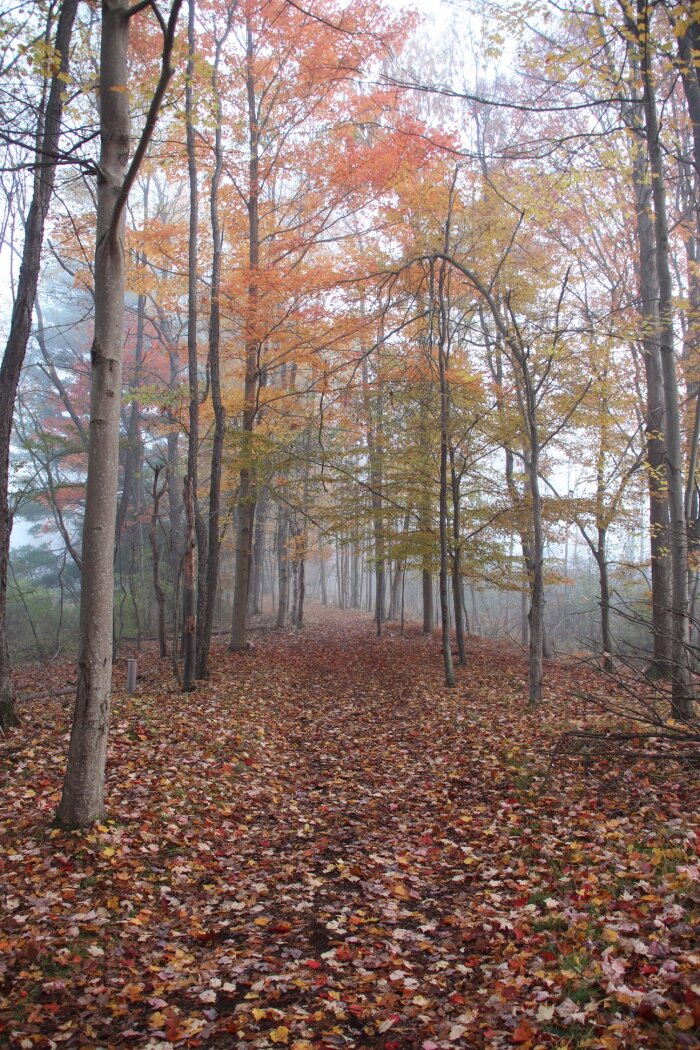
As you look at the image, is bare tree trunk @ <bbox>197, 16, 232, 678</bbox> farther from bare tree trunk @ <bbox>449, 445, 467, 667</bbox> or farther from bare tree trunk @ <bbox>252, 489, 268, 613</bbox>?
bare tree trunk @ <bbox>252, 489, 268, 613</bbox>

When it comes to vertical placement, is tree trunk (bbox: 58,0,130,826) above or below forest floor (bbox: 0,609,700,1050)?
above

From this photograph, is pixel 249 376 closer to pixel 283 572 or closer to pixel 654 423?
pixel 654 423

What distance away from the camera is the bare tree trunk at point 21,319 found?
6949 mm

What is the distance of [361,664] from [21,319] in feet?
32.6

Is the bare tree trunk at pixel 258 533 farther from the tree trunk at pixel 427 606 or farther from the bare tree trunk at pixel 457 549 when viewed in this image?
the bare tree trunk at pixel 457 549

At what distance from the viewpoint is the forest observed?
3.32 metres

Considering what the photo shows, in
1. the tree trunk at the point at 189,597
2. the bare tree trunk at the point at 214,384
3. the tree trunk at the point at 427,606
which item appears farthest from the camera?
the tree trunk at the point at 427,606

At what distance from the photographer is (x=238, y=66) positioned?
40.1ft

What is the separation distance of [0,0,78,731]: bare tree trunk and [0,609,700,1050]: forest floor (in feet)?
3.08

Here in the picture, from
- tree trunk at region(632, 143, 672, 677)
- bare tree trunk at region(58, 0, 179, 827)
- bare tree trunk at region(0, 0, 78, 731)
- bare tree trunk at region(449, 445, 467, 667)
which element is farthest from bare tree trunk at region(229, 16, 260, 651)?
tree trunk at region(632, 143, 672, 677)

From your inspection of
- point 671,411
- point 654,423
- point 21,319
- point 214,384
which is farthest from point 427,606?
point 21,319

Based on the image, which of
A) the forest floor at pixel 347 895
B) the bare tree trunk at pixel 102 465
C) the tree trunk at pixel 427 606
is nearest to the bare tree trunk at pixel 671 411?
the forest floor at pixel 347 895

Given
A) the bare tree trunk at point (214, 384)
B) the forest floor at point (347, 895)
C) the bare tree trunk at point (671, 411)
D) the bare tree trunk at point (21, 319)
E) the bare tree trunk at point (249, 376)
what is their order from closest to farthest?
1. the forest floor at point (347, 895)
2. the bare tree trunk at point (671, 411)
3. the bare tree trunk at point (21, 319)
4. the bare tree trunk at point (214, 384)
5. the bare tree trunk at point (249, 376)

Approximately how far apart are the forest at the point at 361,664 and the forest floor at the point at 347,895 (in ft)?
0.08
